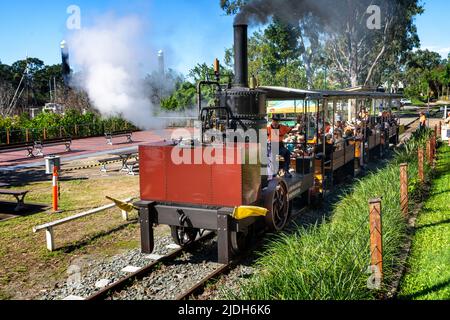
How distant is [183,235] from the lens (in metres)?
7.81

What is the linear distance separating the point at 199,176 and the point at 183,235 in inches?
57.8

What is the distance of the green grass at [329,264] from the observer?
504 cm

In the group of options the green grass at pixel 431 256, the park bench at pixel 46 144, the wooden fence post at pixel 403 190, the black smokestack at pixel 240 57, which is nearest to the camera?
the green grass at pixel 431 256

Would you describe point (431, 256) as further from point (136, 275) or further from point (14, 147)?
point (14, 147)

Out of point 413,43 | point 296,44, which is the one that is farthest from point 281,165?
point 413,43

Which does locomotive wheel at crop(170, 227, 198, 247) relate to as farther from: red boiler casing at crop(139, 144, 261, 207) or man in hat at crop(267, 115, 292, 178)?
man in hat at crop(267, 115, 292, 178)

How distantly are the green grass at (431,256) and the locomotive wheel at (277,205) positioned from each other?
85.5 inches

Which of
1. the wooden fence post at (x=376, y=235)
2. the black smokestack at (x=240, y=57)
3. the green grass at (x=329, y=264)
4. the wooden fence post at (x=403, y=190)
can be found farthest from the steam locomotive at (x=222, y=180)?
the wooden fence post at (x=403, y=190)

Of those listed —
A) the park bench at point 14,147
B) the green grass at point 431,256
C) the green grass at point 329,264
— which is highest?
the park bench at point 14,147

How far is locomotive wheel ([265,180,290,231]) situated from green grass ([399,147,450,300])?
2.17 metres

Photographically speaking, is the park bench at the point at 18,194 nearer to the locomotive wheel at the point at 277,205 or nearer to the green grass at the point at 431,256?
the locomotive wheel at the point at 277,205

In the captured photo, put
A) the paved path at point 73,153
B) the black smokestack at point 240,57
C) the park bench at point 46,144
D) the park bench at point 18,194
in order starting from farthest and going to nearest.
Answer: the park bench at point 46,144
the paved path at point 73,153
the park bench at point 18,194
the black smokestack at point 240,57
